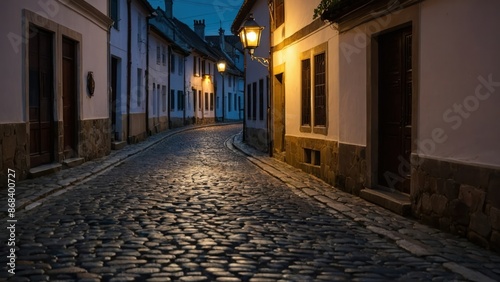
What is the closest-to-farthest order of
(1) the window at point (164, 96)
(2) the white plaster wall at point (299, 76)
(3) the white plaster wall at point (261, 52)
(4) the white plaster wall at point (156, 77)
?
(2) the white plaster wall at point (299, 76)
(3) the white plaster wall at point (261, 52)
(4) the white plaster wall at point (156, 77)
(1) the window at point (164, 96)

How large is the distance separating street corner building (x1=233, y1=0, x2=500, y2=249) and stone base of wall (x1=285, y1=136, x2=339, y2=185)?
0.03 meters

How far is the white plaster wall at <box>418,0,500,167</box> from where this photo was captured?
19.7 feet

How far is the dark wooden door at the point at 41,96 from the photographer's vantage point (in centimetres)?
1189

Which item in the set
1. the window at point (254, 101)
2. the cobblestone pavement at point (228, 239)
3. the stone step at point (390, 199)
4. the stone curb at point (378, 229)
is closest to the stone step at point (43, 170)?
the cobblestone pavement at point (228, 239)

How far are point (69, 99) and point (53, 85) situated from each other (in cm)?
159

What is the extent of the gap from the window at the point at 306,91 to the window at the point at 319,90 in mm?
629

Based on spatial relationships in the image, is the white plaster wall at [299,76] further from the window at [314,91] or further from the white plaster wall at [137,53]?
the white plaster wall at [137,53]

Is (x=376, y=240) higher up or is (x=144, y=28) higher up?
(x=144, y=28)

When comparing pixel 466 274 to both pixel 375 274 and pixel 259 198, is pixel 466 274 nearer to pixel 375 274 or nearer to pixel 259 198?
pixel 375 274

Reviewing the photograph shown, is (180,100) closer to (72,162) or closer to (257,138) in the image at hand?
(257,138)

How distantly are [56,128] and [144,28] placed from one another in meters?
16.9

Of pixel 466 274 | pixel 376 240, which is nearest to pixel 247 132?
pixel 376 240

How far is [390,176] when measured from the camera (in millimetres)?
9125

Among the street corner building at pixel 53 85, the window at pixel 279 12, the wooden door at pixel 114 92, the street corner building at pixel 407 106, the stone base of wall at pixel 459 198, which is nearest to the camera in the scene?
the stone base of wall at pixel 459 198
